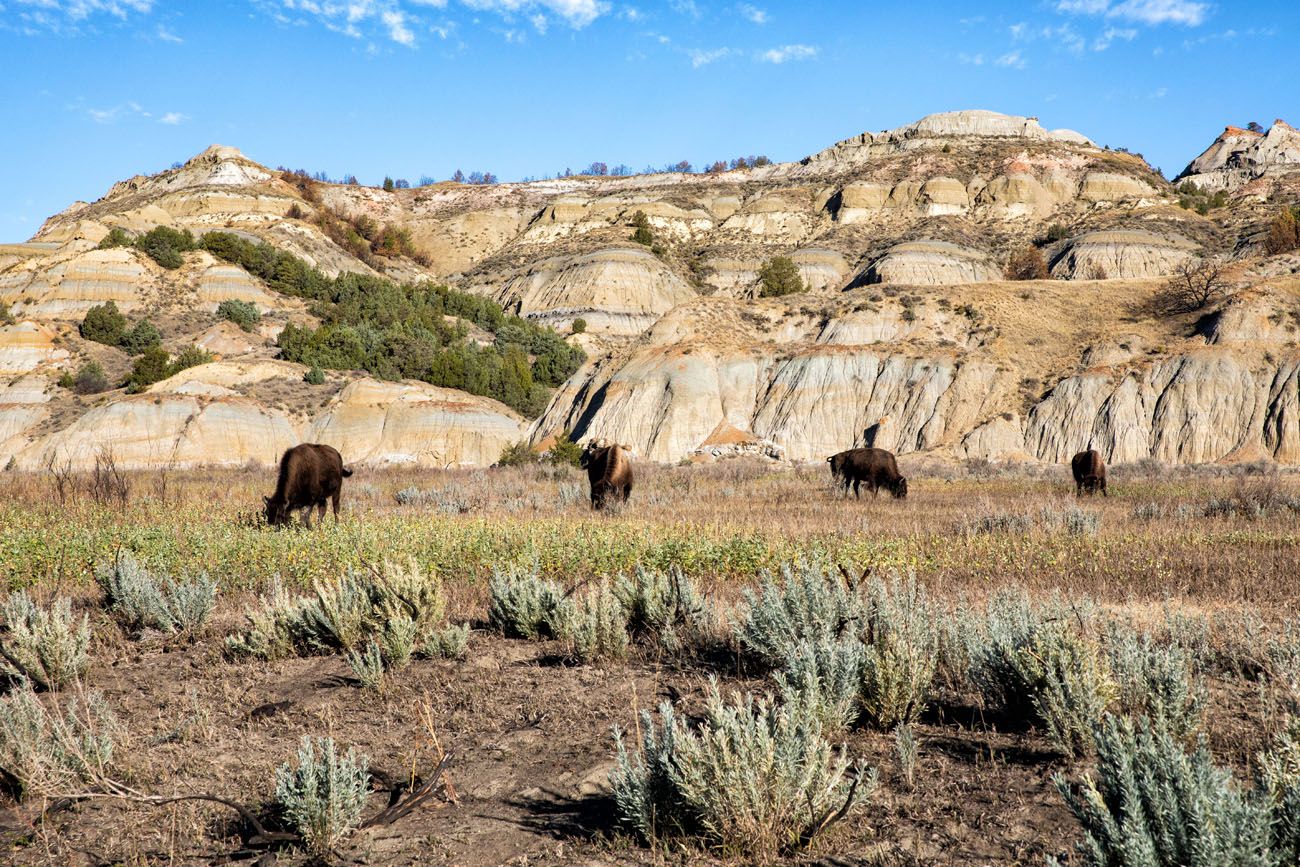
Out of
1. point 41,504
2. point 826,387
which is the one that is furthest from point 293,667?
point 826,387

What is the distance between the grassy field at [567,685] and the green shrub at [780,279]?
2299 inches

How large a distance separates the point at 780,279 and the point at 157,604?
67.5 m

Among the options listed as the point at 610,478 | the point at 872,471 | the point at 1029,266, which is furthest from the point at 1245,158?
the point at 610,478

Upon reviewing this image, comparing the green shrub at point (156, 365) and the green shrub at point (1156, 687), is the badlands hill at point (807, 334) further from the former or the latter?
the green shrub at point (1156, 687)

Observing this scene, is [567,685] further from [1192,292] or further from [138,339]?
[138,339]

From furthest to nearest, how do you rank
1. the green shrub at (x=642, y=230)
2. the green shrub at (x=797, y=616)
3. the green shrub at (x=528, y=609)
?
1. the green shrub at (x=642, y=230)
2. the green shrub at (x=528, y=609)
3. the green shrub at (x=797, y=616)

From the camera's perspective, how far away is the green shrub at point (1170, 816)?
2668mm

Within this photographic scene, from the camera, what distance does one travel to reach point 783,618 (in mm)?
6109

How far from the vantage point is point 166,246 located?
69750mm

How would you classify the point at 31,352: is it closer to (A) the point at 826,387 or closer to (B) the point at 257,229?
(B) the point at 257,229

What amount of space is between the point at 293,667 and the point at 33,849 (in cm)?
310

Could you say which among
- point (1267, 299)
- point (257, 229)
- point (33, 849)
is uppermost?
point (257, 229)

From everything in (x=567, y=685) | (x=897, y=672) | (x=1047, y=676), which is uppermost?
(x=1047, y=676)

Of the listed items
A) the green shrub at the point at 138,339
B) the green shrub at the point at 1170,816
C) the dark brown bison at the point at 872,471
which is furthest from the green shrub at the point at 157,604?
the green shrub at the point at 138,339
